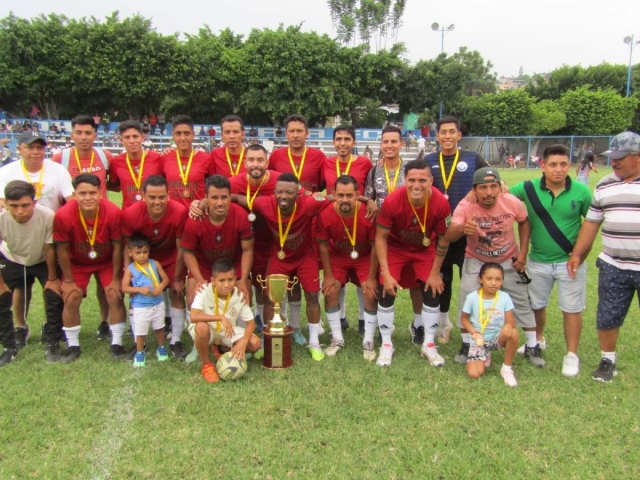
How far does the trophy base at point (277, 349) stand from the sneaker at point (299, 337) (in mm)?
668

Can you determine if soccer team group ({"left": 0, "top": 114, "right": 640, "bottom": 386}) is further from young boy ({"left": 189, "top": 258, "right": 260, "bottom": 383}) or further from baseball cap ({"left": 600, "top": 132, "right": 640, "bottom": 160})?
baseball cap ({"left": 600, "top": 132, "right": 640, "bottom": 160})

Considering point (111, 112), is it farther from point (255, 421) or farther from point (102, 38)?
point (255, 421)

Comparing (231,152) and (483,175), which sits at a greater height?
(231,152)

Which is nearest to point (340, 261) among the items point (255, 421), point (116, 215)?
point (255, 421)

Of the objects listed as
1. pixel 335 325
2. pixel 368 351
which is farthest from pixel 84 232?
pixel 368 351

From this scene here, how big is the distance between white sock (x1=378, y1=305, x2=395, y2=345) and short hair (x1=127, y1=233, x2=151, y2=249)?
2448mm

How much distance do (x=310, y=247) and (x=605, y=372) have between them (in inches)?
119

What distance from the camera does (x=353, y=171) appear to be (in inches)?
215

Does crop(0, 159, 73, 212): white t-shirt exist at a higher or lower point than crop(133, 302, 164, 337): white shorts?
higher

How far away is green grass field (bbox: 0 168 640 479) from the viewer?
322cm

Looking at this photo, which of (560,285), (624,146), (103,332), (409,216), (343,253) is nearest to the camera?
(624,146)

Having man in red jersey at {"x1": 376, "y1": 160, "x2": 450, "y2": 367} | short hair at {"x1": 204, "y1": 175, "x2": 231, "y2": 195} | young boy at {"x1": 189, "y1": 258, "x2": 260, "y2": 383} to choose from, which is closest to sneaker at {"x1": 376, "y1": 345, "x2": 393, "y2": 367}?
man in red jersey at {"x1": 376, "y1": 160, "x2": 450, "y2": 367}

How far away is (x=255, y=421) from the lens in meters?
3.76

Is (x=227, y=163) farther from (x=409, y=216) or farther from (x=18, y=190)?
(x=409, y=216)
